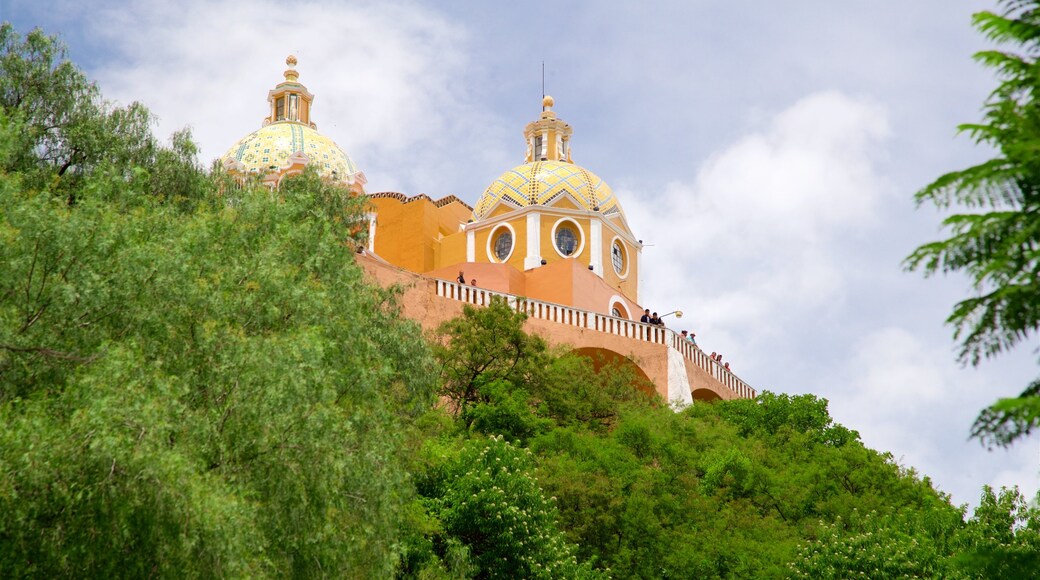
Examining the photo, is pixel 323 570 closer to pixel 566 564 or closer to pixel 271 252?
pixel 271 252

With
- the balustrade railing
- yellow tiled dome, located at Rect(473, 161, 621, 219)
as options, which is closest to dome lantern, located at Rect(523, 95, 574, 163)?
yellow tiled dome, located at Rect(473, 161, 621, 219)

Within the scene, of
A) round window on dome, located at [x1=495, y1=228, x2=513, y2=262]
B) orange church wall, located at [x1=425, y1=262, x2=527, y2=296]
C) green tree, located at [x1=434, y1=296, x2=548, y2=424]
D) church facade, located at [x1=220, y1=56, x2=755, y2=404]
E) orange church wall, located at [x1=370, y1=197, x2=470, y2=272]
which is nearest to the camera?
green tree, located at [x1=434, y1=296, x2=548, y2=424]

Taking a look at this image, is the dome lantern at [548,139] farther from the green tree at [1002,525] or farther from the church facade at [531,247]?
the green tree at [1002,525]

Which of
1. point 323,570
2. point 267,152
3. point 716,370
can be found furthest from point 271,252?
point 267,152

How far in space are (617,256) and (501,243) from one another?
296 centimetres

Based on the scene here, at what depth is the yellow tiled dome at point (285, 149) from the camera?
120 ft

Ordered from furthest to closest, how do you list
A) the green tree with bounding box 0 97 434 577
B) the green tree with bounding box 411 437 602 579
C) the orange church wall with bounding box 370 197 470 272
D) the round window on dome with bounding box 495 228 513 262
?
the orange church wall with bounding box 370 197 470 272, the round window on dome with bounding box 495 228 513 262, the green tree with bounding box 411 437 602 579, the green tree with bounding box 0 97 434 577

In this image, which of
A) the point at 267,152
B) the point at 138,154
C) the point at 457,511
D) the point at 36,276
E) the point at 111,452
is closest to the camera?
the point at 111,452

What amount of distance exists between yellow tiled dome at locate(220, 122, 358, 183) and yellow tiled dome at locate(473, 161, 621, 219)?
15.1 ft

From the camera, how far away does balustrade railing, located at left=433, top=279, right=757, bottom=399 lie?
24.5 metres

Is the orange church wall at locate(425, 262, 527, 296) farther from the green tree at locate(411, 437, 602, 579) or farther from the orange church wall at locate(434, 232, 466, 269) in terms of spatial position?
the green tree at locate(411, 437, 602, 579)

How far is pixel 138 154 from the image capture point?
1631 cm

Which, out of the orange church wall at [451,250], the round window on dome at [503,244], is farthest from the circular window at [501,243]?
the orange church wall at [451,250]

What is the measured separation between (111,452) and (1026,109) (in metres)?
6.28
